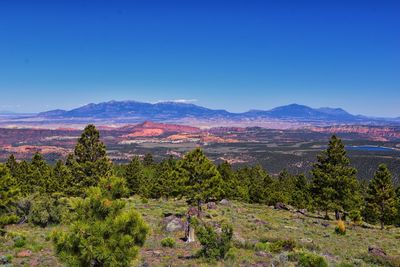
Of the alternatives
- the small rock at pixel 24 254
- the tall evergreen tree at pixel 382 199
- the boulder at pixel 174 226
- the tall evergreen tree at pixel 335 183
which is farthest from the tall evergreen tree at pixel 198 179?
the tall evergreen tree at pixel 382 199

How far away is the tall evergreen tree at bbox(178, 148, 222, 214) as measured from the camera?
37.8 metres

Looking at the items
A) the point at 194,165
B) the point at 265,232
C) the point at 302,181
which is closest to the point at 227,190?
the point at 302,181

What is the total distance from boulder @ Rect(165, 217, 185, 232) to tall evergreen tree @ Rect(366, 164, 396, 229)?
2671 centimetres

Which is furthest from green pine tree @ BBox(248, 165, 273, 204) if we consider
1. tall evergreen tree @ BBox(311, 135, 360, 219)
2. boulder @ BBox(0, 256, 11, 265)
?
boulder @ BBox(0, 256, 11, 265)

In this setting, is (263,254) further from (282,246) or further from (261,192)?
(261,192)

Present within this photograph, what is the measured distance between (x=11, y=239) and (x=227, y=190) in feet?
146

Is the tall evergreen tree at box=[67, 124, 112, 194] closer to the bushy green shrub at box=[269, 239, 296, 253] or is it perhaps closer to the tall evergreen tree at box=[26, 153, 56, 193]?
the tall evergreen tree at box=[26, 153, 56, 193]

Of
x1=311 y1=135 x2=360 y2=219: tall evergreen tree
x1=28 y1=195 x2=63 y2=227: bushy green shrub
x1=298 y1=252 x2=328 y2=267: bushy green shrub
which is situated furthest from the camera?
x1=311 y1=135 x2=360 y2=219: tall evergreen tree

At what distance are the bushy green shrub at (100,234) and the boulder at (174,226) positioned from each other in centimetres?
1782

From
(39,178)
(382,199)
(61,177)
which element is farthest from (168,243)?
(39,178)

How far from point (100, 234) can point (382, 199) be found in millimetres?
42795

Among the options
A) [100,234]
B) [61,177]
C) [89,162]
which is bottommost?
[61,177]

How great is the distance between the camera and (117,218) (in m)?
12.7

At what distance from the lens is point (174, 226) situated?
31.1 metres
